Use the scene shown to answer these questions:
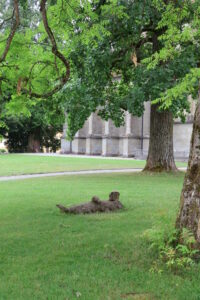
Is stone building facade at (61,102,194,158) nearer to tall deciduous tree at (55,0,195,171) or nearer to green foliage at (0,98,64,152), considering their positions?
green foliage at (0,98,64,152)

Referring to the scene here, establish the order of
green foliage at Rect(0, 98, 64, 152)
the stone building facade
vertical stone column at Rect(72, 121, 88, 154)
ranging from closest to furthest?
1. the stone building facade
2. green foliage at Rect(0, 98, 64, 152)
3. vertical stone column at Rect(72, 121, 88, 154)

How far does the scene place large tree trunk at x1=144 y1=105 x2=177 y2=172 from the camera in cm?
2330

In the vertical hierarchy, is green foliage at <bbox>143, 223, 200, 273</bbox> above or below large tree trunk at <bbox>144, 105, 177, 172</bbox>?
below

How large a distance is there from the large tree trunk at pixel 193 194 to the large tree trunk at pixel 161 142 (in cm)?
1700

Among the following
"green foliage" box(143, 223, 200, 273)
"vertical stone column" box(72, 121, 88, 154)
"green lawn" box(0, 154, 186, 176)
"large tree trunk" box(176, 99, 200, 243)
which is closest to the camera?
"green foliage" box(143, 223, 200, 273)

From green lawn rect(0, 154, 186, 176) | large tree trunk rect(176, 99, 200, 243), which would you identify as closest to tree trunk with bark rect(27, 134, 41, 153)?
green lawn rect(0, 154, 186, 176)

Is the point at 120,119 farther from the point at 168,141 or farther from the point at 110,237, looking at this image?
the point at 110,237

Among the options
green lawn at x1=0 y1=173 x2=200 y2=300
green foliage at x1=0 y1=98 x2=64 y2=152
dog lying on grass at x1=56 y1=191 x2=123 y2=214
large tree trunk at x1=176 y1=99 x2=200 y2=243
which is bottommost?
green lawn at x1=0 y1=173 x2=200 y2=300

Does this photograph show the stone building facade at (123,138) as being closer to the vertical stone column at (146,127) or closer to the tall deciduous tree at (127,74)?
the vertical stone column at (146,127)

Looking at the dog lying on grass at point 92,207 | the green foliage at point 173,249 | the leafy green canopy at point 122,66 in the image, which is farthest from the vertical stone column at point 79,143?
the green foliage at point 173,249

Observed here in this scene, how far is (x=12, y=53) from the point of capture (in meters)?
10.3

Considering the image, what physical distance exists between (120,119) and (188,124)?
25420mm

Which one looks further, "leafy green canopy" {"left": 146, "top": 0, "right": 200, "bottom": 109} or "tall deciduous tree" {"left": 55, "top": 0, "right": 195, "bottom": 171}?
"tall deciduous tree" {"left": 55, "top": 0, "right": 195, "bottom": 171}

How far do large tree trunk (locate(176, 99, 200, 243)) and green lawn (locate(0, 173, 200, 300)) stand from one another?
624 mm
